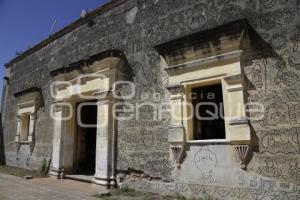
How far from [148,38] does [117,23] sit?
1258 millimetres

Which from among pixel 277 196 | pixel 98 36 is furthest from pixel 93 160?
pixel 277 196

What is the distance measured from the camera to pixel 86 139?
850cm

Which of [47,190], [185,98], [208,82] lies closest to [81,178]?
[47,190]

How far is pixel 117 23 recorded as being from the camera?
7.10 meters

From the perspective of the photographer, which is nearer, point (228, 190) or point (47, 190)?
point (228, 190)

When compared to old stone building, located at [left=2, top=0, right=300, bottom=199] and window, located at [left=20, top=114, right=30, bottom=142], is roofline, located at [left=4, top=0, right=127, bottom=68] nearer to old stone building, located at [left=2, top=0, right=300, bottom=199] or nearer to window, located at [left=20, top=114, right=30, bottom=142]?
old stone building, located at [left=2, top=0, right=300, bottom=199]

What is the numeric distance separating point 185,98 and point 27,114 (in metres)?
7.14

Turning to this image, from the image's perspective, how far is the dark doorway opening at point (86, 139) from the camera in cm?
823

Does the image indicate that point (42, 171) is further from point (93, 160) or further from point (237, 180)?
point (237, 180)

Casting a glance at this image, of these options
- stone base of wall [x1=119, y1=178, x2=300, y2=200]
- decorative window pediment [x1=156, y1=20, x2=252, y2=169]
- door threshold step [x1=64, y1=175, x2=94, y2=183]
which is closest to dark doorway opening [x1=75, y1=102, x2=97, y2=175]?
door threshold step [x1=64, y1=175, x2=94, y2=183]

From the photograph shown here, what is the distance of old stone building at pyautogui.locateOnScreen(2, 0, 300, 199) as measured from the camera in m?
4.33

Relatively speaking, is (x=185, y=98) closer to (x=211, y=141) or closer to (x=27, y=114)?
(x=211, y=141)

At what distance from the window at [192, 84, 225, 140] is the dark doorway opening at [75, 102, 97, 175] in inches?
141

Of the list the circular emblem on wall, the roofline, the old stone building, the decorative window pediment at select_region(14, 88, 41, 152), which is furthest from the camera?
Answer: the decorative window pediment at select_region(14, 88, 41, 152)
